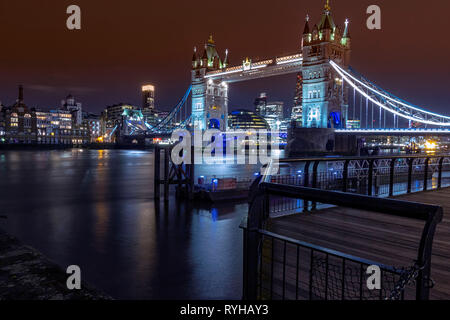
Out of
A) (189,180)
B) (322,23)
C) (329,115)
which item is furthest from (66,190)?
(322,23)

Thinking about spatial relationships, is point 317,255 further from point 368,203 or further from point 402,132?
point 402,132

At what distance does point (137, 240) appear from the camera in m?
10.8

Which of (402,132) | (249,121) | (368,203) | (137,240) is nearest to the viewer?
(368,203)

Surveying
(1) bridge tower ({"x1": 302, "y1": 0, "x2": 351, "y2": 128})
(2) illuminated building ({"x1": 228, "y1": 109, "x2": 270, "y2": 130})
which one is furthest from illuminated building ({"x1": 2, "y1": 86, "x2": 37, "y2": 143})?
(1) bridge tower ({"x1": 302, "y1": 0, "x2": 351, "y2": 128})

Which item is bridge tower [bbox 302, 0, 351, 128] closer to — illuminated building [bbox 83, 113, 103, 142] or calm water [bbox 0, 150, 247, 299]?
calm water [bbox 0, 150, 247, 299]

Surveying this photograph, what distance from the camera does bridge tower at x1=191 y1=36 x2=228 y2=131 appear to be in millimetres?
88938

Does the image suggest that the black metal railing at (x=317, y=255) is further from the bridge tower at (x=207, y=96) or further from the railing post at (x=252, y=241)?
the bridge tower at (x=207, y=96)

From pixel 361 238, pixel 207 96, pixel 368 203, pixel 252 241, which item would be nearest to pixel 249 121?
pixel 207 96

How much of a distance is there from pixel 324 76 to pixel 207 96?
118 feet

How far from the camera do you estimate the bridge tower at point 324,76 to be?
→ 60.8m

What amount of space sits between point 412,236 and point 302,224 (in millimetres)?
1767

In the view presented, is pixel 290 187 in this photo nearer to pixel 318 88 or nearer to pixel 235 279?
pixel 235 279

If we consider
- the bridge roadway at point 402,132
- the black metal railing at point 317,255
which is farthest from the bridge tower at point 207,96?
the black metal railing at point 317,255
